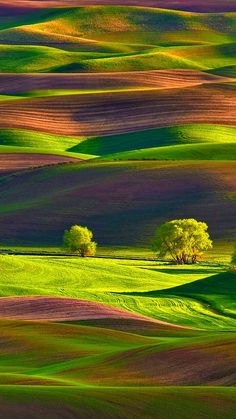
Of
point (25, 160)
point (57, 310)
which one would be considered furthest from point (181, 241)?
point (25, 160)

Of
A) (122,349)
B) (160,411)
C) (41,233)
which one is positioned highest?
(160,411)

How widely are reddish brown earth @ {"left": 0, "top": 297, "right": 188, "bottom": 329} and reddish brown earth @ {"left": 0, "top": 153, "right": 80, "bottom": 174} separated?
52.3m

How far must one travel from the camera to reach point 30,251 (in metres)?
71.2

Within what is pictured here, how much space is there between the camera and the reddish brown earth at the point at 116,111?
380ft

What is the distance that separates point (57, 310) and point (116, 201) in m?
44.8

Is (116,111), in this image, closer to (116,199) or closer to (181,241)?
(116,199)

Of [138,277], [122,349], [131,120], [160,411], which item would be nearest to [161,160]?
[131,120]

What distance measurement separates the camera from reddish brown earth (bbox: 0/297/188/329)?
39688 millimetres

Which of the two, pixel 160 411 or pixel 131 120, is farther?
pixel 131 120

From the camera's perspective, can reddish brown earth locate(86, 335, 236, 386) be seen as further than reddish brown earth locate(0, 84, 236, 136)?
No

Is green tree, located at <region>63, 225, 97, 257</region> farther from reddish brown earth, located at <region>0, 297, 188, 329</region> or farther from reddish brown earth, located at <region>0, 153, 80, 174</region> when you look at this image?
reddish brown earth, located at <region>0, 297, 188, 329</region>

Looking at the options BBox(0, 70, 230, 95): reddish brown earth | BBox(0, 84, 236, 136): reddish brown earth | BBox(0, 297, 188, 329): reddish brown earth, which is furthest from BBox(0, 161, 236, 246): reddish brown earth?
BBox(0, 70, 230, 95): reddish brown earth

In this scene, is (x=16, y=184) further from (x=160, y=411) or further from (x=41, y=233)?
(x=160, y=411)

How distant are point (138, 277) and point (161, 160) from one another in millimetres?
40361
